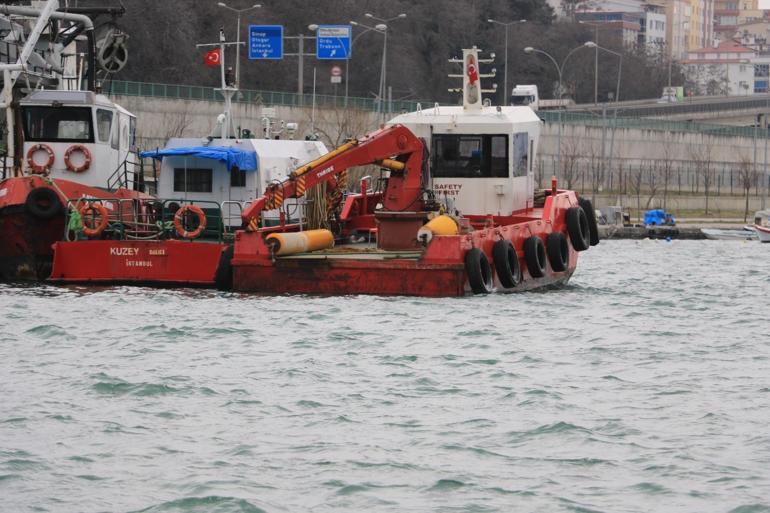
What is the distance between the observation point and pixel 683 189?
102 metres

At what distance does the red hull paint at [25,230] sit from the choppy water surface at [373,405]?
6.12ft

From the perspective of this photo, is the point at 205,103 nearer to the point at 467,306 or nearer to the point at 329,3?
the point at 329,3

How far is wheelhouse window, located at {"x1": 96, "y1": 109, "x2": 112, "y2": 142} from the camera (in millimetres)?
31578

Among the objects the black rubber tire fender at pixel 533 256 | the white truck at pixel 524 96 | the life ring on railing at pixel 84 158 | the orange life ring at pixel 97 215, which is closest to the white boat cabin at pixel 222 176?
the life ring on railing at pixel 84 158

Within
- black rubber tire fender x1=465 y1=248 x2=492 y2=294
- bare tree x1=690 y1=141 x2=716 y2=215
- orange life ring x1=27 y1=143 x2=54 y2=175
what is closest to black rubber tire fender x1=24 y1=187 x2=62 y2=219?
orange life ring x1=27 y1=143 x2=54 y2=175

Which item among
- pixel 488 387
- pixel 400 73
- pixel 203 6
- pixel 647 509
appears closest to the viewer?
pixel 647 509

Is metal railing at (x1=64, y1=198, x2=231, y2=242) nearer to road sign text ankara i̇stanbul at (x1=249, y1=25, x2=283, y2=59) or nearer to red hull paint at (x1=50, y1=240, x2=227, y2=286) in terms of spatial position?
red hull paint at (x1=50, y1=240, x2=227, y2=286)

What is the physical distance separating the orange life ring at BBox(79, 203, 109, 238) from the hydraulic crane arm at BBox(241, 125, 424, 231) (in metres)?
2.71

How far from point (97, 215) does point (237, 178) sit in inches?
168

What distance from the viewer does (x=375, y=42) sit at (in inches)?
4409

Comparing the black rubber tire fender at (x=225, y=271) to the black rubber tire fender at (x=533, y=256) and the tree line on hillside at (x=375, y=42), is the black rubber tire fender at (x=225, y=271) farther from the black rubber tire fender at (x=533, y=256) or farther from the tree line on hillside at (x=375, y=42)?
the tree line on hillside at (x=375, y=42)

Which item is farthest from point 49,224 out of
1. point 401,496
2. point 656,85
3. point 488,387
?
point 656,85

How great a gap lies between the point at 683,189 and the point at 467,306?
3085 inches

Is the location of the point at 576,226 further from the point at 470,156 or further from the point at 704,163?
the point at 704,163
